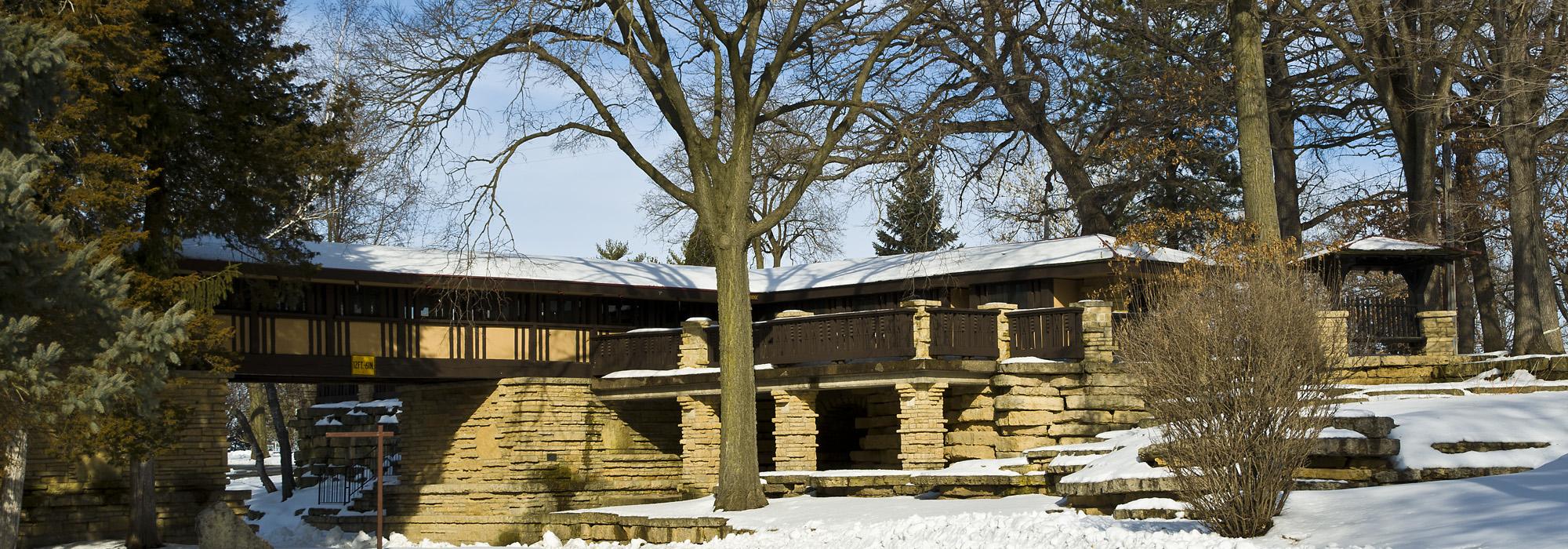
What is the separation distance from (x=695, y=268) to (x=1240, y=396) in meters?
18.3

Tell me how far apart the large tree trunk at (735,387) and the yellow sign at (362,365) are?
7.24 m

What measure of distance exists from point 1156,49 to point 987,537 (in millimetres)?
17011

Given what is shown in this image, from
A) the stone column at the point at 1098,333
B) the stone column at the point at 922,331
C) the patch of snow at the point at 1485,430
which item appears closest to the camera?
the patch of snow at the point at 1485,430

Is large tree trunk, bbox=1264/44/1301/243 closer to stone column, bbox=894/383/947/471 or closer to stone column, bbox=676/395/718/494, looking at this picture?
stone column, bbox=894/383/947/471

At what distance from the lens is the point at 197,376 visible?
21484 millimetres

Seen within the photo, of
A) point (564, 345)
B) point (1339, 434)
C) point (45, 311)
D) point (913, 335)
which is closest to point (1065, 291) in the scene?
point (913, 335)

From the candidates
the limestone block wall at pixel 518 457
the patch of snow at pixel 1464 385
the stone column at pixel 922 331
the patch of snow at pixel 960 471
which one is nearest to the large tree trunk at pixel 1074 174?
the stone column at pixel 922 331

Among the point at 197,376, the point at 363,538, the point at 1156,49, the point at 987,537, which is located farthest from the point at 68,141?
the point at 1156,49

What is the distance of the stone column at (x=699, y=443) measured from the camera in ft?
81.8

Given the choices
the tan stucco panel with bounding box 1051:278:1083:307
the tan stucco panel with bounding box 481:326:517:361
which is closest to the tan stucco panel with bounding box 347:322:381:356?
the tan stucco panel with bounding box 481:326:517:361

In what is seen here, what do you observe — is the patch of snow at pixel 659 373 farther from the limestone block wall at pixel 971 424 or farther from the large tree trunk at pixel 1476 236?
the large tree trunk at pixel 1476 236

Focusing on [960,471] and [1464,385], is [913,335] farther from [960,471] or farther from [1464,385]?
[1464,385]

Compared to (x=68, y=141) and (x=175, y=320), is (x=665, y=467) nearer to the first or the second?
(x=68, y=141)

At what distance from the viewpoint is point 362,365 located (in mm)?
24297
